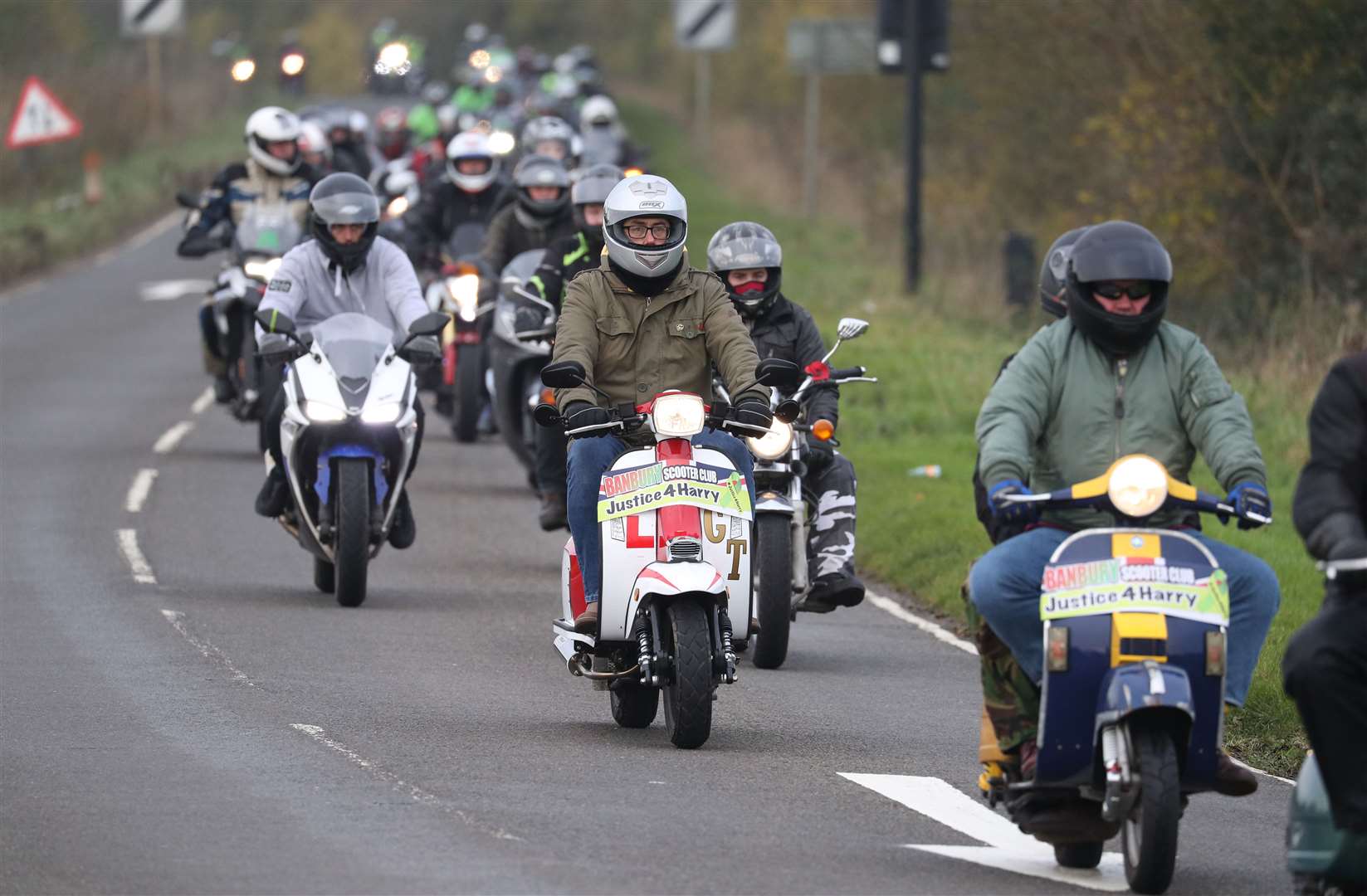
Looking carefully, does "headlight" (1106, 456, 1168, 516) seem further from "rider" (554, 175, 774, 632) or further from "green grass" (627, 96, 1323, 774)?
"green grass" (627, 96, 1323, 774)

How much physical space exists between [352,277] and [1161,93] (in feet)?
61.8

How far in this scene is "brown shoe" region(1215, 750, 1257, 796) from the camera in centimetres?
797

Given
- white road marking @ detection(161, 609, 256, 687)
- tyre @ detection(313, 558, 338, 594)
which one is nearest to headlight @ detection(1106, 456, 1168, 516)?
white road marking @ detection(161, 609, 256, 687)

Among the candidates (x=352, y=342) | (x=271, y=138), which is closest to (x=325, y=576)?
(x=352, y=342)

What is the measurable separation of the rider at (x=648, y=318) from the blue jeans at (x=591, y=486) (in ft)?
0.20

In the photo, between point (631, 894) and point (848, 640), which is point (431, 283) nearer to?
point (848, 640)

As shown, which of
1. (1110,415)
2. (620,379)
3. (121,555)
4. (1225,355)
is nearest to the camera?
(1110,415)

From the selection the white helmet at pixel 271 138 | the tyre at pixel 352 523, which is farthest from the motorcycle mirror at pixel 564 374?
the white helmet at pixel 271 138

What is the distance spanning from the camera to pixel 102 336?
32312 mm

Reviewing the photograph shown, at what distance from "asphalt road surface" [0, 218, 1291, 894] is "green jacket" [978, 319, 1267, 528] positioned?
1.19m

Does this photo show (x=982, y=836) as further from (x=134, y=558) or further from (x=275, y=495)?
(x=134, y=558)

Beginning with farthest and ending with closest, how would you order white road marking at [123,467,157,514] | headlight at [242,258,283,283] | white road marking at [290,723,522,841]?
headlight at [242,258,283,283], white road marking at [123,467,157,514], white road marking at [290,723,522,841]

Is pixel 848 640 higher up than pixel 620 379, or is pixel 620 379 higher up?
pixel 620 379

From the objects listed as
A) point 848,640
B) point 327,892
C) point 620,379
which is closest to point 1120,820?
point 327,892
